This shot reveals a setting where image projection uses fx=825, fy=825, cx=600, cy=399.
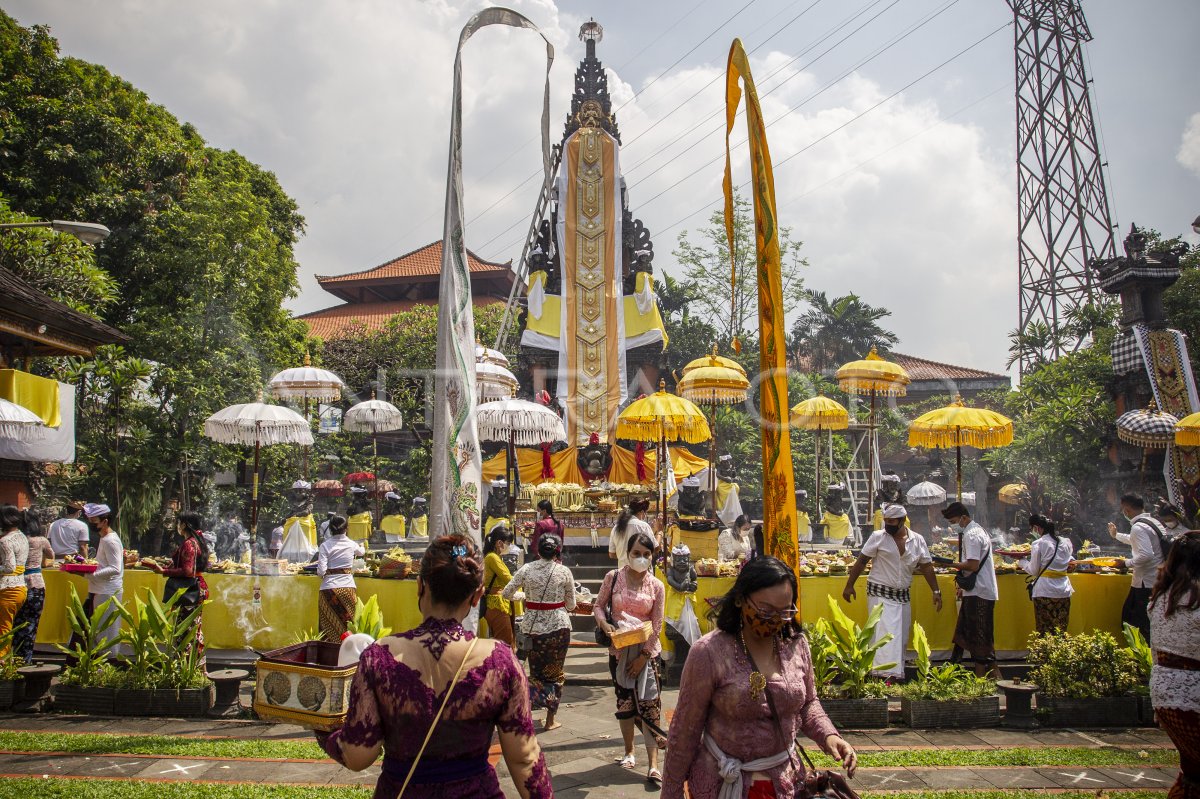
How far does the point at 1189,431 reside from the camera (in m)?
11.1

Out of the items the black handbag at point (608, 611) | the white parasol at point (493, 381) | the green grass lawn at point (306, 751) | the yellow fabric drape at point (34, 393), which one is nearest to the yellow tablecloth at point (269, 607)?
the green grass lawn at point (306, 751)

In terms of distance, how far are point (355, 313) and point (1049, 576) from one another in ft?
108

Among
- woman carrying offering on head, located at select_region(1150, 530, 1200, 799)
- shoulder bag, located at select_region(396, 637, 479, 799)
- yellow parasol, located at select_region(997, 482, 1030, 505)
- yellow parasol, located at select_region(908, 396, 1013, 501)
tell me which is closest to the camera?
shoulder bag, located at select_region(396, 637, 479, 799)

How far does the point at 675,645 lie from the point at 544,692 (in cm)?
195

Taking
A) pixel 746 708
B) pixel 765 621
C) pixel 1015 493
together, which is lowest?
pixel 746 708

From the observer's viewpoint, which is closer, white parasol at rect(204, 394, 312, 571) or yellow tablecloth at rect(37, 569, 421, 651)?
yellow tablecloth at rect(37, 569, 421, 651)

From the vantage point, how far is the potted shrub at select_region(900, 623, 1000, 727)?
6180 mm

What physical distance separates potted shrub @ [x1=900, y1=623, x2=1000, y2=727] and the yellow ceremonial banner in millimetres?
2372

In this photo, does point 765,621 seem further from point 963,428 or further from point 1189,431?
point 1189,431

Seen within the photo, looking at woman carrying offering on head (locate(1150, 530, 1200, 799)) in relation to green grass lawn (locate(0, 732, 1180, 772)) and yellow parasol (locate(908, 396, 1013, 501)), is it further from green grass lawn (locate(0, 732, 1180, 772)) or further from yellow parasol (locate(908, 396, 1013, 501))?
yellow parasol (locate(908, 396, 1013, 501))

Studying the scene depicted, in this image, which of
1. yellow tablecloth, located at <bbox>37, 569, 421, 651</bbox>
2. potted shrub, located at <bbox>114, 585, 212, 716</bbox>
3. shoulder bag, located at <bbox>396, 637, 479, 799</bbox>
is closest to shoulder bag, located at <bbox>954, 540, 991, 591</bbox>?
yellow tablecloth, located at <bbox>37, 569, 421, 651</bbox>

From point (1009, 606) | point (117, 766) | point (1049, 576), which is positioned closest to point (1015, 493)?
point (1009, 606)

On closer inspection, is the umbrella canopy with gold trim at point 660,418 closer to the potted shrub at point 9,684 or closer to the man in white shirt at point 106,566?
the man in white shirt at point 106,566

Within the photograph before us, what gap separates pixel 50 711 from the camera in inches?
259
